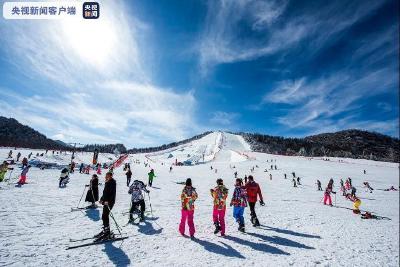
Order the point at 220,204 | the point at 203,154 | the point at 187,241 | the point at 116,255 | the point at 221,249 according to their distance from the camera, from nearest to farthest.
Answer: the point at 116,255 → the point at 221,249 → the point at 187,241 → the point at 220,204 → the point at 203,154

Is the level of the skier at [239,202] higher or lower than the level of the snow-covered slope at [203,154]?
lower

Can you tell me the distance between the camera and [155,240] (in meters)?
8.06

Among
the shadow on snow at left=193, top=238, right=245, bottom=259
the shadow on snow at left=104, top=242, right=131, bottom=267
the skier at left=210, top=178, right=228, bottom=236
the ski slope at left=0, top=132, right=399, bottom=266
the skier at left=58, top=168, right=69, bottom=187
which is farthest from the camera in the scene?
the skier at left=58, top=168, right=69, bottom=187

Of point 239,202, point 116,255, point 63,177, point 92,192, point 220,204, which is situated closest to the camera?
point 116,255

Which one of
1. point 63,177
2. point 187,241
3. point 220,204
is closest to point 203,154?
point 63,177

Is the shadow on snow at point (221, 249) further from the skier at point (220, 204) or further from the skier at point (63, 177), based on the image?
the skier at point (63, 177)

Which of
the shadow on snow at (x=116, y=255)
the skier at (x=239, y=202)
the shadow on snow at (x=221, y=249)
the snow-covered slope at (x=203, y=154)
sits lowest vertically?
the shadow on snow at (x=221, y=249)

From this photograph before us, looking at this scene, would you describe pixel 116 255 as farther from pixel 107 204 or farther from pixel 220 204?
pixel 220 204

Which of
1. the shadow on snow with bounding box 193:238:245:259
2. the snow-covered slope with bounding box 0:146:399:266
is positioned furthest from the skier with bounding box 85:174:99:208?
the shadow on snow with bounding box 193:238:245:259

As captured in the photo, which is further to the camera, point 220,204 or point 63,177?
point 63,177

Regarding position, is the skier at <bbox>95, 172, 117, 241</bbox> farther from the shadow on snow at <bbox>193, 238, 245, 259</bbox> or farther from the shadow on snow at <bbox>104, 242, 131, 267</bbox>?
the shadow on snow at <bbox>193, 238, 245, 259</bbox>

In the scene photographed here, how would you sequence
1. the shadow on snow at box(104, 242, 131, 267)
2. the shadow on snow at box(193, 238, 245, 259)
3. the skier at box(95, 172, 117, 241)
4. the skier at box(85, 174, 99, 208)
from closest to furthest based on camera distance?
the shadow on snow at box(104, 242, 131, 267)
the shadow on snow at box(193, 238, 245, 259)
the skier at box(95, 172, 117, 241)
the skier at box(85, 174, 99, 208)

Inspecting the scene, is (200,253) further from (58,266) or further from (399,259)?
(399,259)

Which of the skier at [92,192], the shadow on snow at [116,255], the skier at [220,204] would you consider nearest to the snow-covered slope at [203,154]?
the skier at [92,192]
